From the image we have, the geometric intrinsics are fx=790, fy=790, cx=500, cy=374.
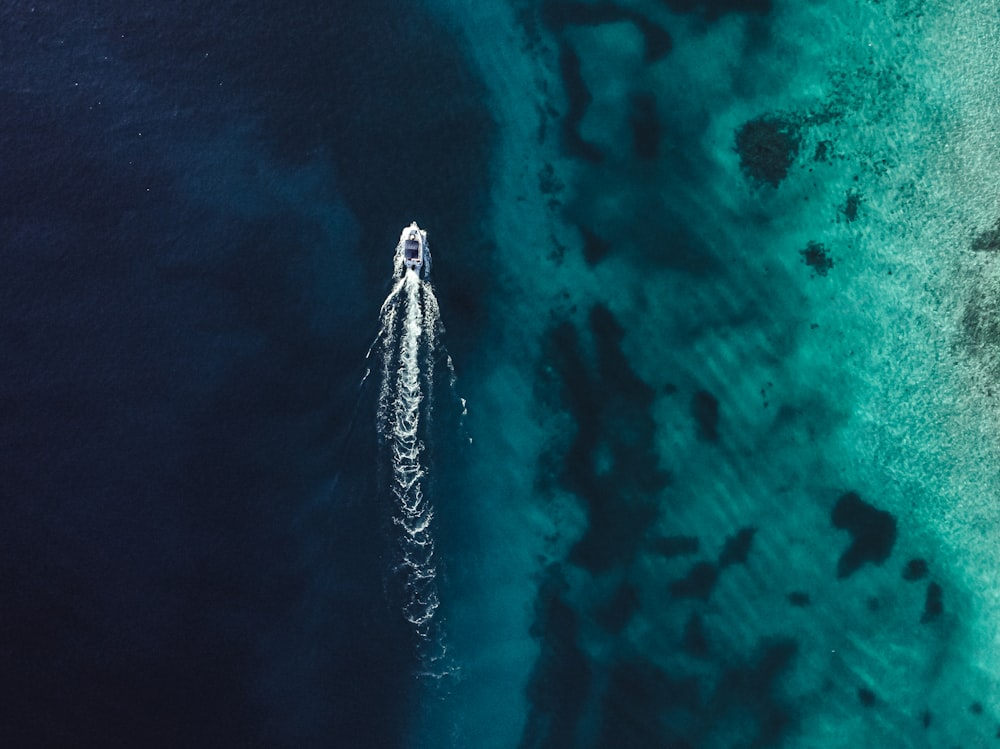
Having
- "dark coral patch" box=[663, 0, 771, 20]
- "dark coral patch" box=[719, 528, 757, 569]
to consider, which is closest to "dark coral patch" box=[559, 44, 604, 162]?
"dark coral patch" box=[663, 0, 771, 20]

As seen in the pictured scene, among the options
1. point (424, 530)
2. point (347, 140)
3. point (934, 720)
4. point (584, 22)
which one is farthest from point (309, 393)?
point (934, 720)

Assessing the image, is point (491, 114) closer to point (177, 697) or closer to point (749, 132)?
point (749, 132)

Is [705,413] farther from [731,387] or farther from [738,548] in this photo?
[738,548]

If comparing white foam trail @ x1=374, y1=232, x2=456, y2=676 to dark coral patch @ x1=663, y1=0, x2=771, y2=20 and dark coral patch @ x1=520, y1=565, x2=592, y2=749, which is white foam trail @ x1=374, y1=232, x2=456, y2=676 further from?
dark coral patch @ x1=663, y1=0, x2=771, y2=20

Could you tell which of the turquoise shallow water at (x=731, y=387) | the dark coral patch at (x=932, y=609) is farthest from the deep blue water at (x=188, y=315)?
the dark coral patch at (x=932, y=609)

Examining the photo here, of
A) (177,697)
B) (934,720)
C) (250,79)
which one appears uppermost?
(250,79)
